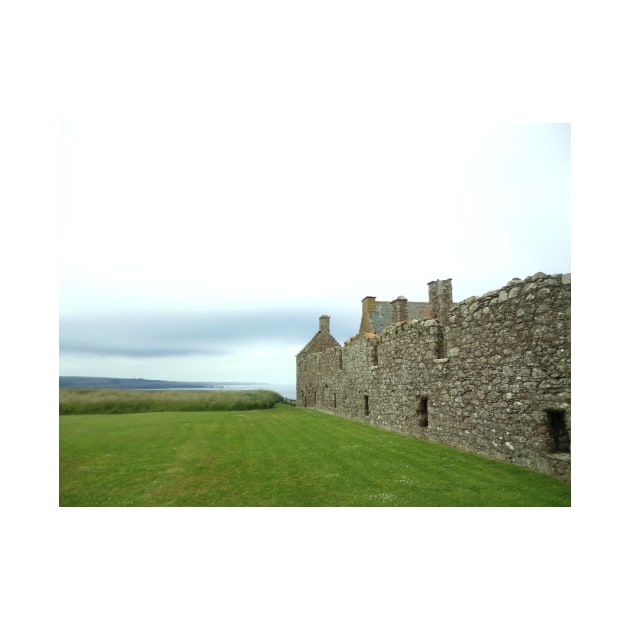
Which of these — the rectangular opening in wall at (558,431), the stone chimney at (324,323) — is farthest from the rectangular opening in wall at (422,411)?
the stone chimney at (324,323)

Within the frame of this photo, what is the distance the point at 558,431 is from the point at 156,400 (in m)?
15.2

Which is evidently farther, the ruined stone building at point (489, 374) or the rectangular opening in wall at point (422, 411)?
the rectangular opening in wall at point (422, 411)

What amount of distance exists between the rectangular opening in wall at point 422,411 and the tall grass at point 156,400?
974cm

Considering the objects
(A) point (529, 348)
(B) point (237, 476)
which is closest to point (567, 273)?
(A) point (529, 348)

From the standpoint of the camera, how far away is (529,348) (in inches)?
310

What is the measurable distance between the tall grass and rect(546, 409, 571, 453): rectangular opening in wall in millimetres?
10345

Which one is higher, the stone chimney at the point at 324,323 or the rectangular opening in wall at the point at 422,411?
the stone chimney at the point at 324,323

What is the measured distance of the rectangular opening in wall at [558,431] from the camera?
24.3ft

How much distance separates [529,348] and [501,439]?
2.19m

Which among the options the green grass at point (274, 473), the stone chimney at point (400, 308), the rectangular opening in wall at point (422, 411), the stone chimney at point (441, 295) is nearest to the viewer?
the green grass at point (274, 473)

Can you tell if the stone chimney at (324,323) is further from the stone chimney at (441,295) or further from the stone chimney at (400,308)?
the stone chimney at (441,295)

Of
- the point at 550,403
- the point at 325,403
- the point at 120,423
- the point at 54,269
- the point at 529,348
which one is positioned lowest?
the point at 325,403

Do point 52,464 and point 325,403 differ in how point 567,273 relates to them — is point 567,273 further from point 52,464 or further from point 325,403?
point 325,403

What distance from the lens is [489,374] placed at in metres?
9.12
